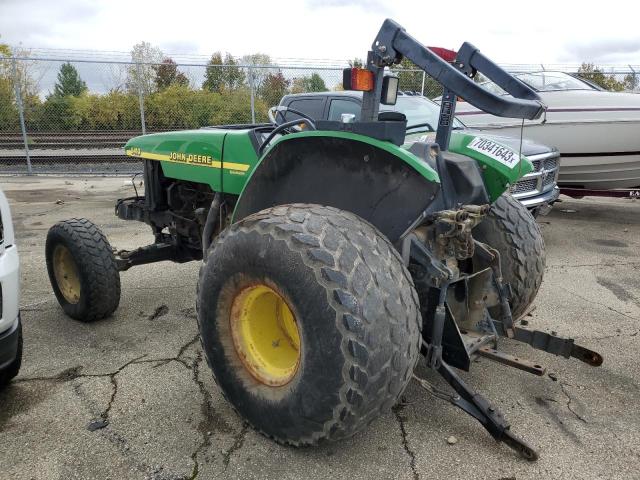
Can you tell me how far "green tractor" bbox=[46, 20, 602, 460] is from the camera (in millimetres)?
2027

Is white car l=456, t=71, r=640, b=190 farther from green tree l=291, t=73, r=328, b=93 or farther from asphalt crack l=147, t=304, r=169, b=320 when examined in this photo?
green tree l=291, t=73, r=328, b=93

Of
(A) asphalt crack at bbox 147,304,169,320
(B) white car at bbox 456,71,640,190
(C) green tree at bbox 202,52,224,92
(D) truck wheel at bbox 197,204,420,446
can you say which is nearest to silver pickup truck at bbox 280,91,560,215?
(B) white car at bbox 456,71,640,190

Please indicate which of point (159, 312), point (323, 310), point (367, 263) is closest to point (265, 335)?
point (323, 310)

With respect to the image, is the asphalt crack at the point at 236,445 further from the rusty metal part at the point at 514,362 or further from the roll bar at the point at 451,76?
the roll bar at the point at 451,76

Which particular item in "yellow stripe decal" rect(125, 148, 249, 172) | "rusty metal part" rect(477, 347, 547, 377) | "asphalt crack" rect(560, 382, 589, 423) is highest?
"yellow stripe decal" rect(125, 148, 249, 172)

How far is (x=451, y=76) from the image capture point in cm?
222

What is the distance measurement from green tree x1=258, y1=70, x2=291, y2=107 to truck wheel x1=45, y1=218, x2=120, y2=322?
9.31 meters

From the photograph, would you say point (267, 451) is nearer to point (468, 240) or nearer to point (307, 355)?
point (307, 355)

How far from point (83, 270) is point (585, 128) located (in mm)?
6967

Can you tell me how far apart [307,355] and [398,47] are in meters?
1.43

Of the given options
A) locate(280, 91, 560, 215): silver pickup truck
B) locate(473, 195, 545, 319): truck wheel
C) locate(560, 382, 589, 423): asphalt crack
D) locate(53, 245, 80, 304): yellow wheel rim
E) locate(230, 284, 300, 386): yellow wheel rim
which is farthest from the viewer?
locate(280, 91, 560, 215): silver pickup truck

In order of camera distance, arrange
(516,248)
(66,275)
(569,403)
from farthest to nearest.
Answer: (66,275), (516,248), (569,403)

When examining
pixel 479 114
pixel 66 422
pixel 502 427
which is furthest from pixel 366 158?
pixel 479 114

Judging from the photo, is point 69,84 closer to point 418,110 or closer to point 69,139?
point 69,139
